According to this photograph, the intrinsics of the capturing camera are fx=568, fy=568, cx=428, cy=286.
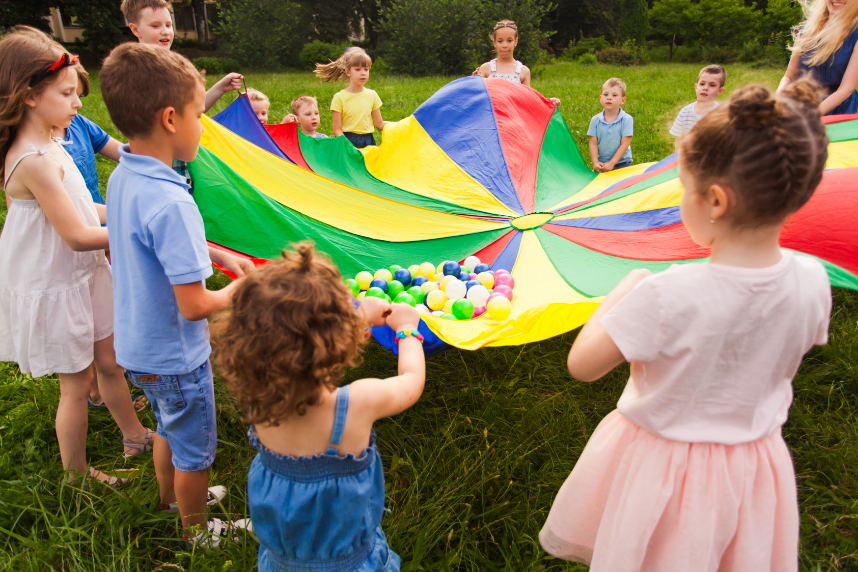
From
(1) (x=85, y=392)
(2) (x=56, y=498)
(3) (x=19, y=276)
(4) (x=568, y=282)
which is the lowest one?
(2) (x=56, y=498)

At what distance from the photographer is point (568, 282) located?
227 cm

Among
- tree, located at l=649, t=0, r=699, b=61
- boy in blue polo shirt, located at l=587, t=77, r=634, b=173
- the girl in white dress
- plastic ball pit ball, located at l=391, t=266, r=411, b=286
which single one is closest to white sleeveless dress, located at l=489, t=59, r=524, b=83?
boy in blue polo shirt, located at l=587, t=77, r=634, b=173

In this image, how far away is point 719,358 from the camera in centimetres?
98

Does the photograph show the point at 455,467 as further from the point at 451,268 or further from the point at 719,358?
the point at 719,358

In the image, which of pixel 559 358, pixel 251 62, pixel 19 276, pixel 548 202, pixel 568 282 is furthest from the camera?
pixel 251 62

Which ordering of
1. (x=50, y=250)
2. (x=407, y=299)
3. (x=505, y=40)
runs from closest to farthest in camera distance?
(x=50, y=250) < (x=407, y=299) < (x=505, y=40)

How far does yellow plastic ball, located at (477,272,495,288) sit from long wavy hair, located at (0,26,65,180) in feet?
5.29

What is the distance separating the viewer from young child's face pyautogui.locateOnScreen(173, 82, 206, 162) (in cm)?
135

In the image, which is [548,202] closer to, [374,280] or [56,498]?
[374,280]

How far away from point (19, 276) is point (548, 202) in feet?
7.98

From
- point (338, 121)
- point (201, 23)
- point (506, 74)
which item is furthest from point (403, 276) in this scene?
point (201, 23)

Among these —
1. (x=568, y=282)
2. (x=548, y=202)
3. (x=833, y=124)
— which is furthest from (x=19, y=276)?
(x=833, y=124)

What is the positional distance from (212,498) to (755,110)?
1801mm

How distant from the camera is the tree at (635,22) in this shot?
65.4 feet
